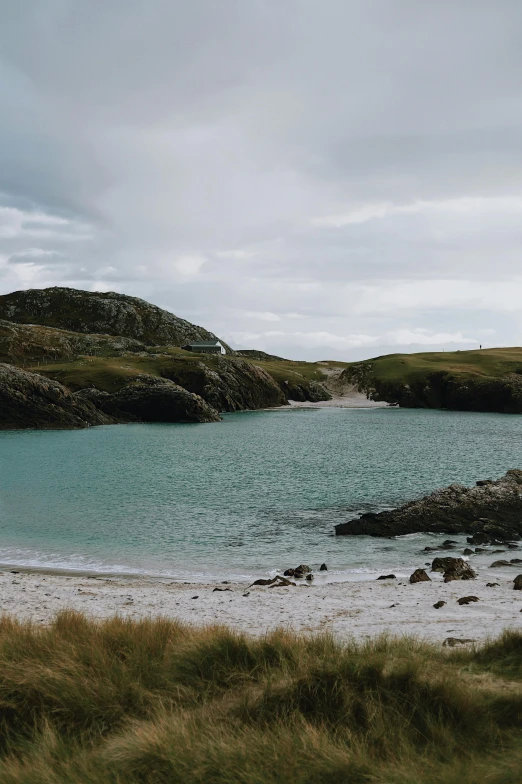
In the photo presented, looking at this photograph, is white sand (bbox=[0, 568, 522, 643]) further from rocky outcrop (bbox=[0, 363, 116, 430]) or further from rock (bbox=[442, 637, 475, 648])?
rocky outcrop (bbox=[0, 363, 116, 430])

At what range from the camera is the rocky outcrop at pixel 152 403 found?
378ft

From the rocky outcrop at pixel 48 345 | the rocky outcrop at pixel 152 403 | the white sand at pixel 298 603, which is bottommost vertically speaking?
the white sand at pixel 298 603

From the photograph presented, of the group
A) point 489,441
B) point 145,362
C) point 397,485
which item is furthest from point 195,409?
point 397,485

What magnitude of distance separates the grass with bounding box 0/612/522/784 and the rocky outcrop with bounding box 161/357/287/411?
128 meters

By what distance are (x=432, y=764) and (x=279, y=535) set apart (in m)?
25.5

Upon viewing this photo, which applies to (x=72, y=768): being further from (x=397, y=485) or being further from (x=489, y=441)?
(x=489, y=441)

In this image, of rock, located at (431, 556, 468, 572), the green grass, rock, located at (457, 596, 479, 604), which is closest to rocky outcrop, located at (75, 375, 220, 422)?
the green grass

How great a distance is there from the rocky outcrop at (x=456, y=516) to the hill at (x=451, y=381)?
400ft

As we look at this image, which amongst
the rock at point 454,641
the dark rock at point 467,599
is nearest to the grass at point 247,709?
the rock at point 454,641

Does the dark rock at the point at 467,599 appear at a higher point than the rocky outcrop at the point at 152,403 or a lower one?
lower

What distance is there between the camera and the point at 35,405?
318 ft

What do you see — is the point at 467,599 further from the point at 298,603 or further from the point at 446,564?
the point at 446,564

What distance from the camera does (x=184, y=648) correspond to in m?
10.3

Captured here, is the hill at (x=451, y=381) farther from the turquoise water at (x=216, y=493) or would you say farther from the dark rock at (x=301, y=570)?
the dark rock at (x=301, y=570)
